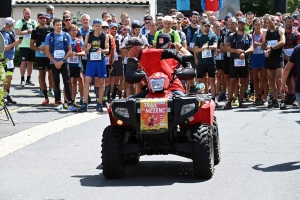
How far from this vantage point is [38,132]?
50.1 feet

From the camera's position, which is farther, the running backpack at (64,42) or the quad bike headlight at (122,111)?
the running backpack at (64,42)

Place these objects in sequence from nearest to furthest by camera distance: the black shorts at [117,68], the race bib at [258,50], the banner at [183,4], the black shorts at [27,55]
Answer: the race bib at [258,50] → the black shorts at [117,68] → the black shorts at [27,55] → the banner at [183,4]

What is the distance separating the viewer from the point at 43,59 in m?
20.5

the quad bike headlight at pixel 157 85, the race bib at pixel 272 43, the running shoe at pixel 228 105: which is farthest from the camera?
the running shoe at pixel 228 105

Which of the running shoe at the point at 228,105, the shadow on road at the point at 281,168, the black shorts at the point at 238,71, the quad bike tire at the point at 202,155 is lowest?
the running shoe at the point at 228,105

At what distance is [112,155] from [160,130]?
0.67 metres

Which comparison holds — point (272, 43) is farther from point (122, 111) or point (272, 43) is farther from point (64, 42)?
point (122, 111)

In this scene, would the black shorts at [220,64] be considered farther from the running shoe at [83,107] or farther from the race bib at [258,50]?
the running shoe at [83,107]

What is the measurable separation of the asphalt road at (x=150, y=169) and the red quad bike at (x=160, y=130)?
29 cm

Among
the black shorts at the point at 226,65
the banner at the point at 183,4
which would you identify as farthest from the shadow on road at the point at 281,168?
the banner at the point at 183,4

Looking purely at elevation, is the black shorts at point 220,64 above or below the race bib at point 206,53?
below

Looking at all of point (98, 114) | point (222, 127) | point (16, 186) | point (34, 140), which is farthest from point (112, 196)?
point (98, 114)

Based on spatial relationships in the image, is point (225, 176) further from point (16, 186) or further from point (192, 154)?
point (16, 186)

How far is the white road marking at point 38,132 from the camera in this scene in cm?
1352
